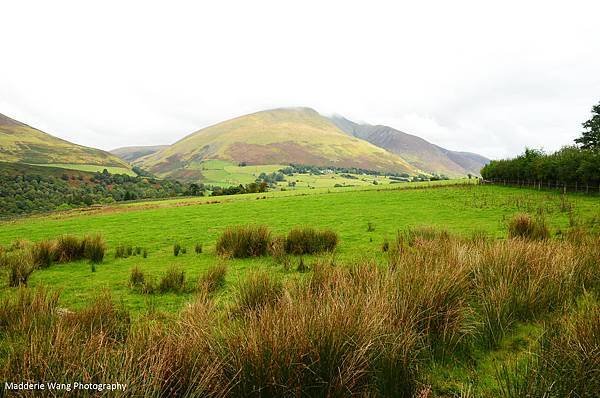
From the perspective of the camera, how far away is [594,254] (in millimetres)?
5961

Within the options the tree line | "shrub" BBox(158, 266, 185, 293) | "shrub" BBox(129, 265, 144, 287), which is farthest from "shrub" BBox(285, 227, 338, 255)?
the tree line

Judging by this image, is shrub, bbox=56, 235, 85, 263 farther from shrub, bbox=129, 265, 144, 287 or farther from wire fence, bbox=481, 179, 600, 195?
wire fence, bbox=481, 179, 600, 195

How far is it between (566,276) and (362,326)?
3618 mm

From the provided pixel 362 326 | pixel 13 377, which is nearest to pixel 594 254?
pixel 362 326

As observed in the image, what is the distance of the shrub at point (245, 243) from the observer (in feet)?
39.7

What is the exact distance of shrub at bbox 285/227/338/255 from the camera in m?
12.0

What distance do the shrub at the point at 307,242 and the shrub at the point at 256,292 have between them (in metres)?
6.29

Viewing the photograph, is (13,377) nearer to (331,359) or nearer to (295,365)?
(295,365)

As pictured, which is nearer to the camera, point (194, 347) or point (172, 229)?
point (194, 347)

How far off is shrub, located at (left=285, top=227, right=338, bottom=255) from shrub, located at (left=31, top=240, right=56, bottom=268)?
7885 millimetres

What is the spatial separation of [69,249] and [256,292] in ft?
34.7

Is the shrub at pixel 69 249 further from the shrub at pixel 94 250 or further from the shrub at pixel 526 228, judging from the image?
the shrub at pixel 526 228

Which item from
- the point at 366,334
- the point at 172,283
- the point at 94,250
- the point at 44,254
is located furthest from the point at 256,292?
the point at 44,254

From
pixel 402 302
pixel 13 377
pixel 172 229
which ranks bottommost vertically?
pixel 172 229
